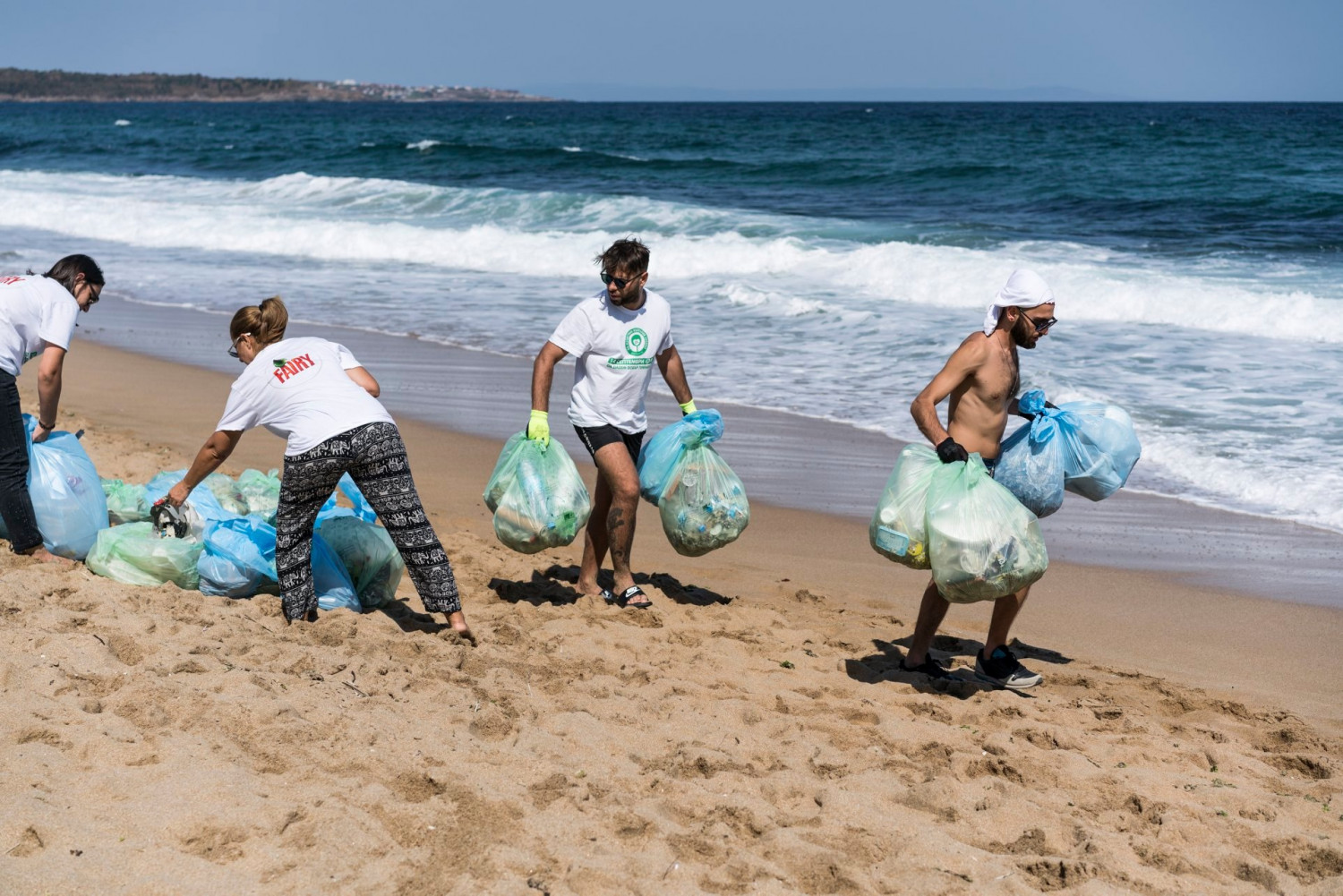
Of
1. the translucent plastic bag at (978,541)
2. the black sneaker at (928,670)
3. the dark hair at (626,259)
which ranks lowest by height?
the black sneaker at (928,670)

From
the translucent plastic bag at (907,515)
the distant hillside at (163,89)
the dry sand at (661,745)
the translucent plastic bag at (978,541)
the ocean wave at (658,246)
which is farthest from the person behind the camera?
the distant hillside at (163,89)

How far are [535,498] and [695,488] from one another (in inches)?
27.4

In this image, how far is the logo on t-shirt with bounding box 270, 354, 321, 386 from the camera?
174 inches

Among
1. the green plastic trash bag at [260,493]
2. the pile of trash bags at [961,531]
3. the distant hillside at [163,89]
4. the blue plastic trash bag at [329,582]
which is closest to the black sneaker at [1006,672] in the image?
the pile of trash bags at [961,531]

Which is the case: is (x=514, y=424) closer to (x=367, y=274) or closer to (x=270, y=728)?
(x=270, y=728)

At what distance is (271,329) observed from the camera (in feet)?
15.0

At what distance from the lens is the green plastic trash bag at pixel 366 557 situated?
16.6 ft

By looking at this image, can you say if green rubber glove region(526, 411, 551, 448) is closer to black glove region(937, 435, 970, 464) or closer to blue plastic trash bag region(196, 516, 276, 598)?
blue plastic trash bag region(196, 516, 276, 598)

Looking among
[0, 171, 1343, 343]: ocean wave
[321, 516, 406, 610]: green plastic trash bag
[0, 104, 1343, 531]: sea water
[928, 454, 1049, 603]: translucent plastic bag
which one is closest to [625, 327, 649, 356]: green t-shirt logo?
[321, 516, 406, 610]: green plastic trash bag

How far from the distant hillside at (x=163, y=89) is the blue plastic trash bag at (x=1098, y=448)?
14252 cm

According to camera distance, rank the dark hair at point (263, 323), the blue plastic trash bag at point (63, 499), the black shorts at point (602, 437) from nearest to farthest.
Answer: the dark hair at point (263, 323)
the blue plastic trash bag at point (63, 499)
the black shorts at point (602, 437)

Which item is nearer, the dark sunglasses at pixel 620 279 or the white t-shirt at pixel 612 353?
the dark sunglasses at pixel 620 279

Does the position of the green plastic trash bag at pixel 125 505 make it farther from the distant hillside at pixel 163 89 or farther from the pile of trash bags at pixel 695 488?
the distant hillside at pixel 163 89

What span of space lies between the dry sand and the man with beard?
17 cm
